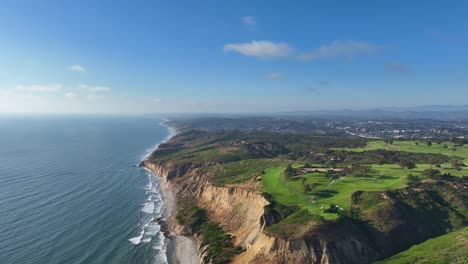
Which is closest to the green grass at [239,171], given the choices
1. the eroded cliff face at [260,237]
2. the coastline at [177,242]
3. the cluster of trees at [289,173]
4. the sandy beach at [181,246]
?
the eroded cliff face at [260,237]

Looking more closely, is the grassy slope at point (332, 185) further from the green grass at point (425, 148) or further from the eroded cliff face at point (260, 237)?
the green grass at point (425, 148)

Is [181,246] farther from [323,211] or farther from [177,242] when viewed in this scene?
[323,211]

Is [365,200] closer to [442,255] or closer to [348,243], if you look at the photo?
[348,243]

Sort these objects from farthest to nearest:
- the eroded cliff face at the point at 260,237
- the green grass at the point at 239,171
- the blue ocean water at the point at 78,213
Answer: the green grass at the point at 239,171
the blue ocean water at the point at 78,213
the eroded cliff face at the point at 260,237

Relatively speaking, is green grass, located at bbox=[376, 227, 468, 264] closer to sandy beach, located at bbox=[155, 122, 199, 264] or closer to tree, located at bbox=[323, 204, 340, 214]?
tree, located at bbox=[323, 204, 340, 214]

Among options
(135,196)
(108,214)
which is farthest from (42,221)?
(135,196)

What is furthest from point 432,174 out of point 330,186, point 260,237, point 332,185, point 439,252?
point 260,237
